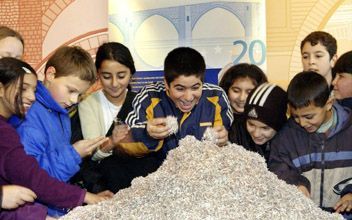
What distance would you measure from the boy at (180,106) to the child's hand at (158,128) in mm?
A: 31

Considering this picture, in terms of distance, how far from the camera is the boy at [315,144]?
183 centimetres

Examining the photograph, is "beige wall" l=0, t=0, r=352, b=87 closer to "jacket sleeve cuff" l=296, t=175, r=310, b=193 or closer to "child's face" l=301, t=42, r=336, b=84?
"child's face" l=301, t=42, r=336, b=84

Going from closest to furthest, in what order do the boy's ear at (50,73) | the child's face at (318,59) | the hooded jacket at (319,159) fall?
1. the hooded jacket at (319,159)
2. the boy's ear at (50,73)
3. the child's face at (318,59)

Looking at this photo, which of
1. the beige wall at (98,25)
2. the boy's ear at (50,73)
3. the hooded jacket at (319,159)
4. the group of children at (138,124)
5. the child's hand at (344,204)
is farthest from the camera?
the beige wall at (98,25)

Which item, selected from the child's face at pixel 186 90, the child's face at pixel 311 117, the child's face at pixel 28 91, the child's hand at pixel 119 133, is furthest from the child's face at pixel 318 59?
the child's face at pixel 28 91

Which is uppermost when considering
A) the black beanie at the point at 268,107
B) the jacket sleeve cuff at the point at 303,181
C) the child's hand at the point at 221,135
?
the black beanie at the point at 268,107

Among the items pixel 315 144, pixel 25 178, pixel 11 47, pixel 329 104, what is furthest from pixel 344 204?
pixel 11 47

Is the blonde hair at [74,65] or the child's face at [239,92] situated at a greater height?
the blonde hair at [74,65]

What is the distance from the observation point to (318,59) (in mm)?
2426

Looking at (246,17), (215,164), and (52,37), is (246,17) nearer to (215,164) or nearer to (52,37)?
(52,37)

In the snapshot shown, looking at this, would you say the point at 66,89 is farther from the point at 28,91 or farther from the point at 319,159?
the point at 319,159

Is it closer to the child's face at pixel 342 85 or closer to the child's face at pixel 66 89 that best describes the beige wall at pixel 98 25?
the child's face at pixel 342 85

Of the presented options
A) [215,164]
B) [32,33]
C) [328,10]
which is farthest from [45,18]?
[215,164]

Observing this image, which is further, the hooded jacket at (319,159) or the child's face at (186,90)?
the child's face at (186,90)
